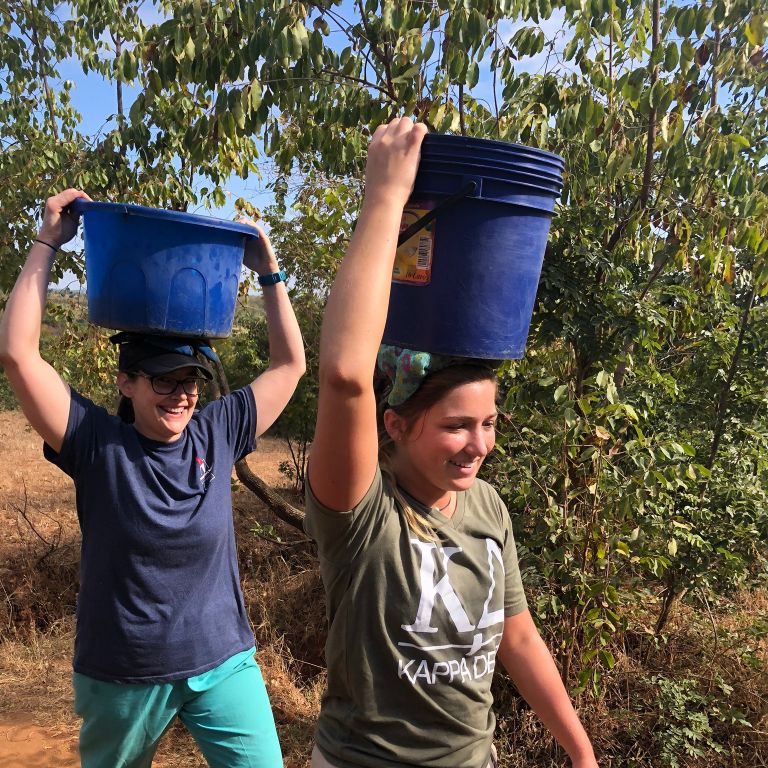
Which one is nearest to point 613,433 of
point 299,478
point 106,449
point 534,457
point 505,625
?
point 534,457

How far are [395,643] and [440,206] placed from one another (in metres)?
0.73

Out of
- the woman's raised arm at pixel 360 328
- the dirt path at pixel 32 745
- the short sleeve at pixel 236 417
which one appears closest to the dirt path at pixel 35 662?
the dirt path at pixel 32 745

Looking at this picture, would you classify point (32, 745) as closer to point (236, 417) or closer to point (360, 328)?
point (236, 417)

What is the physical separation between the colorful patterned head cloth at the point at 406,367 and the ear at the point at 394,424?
0.06 feet

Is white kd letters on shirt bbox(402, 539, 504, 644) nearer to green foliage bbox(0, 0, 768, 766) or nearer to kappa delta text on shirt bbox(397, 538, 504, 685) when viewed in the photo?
kappa delta text on shirt bbox(397, 538, 504, 685)

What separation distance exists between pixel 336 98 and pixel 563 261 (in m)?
1.33

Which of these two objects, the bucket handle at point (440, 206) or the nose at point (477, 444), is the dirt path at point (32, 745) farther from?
the bucket handle at point (440, 206)

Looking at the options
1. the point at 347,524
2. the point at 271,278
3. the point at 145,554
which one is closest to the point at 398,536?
the point at 347,524

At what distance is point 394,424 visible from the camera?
132cm

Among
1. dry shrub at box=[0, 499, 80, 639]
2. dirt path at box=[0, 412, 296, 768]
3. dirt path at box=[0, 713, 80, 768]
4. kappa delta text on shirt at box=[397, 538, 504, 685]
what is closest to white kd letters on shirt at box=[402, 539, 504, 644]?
kappa delta text on shirt at box=[397, 538, 504, 685]

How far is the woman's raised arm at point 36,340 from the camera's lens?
180 centimetres

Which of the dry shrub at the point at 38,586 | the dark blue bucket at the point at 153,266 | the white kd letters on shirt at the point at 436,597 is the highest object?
the dark blue bucket at the point at 153,266

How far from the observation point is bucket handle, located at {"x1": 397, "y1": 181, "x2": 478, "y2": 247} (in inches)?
50.3

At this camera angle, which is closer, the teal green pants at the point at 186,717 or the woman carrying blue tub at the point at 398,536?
the woman carrying blue tub at the point at 398,536
